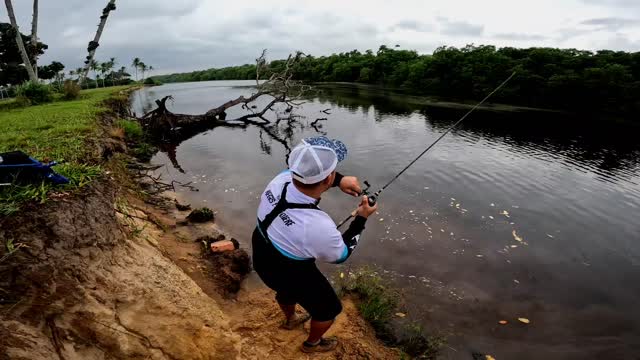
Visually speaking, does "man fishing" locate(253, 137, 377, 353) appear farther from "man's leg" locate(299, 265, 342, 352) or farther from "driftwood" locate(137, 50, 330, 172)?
"driftwood" locate(137, 50, 330, 172)

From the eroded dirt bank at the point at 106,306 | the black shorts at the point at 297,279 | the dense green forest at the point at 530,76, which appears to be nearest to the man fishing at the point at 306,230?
the black shorts at the point at 297,279

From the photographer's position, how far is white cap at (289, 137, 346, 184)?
3.42 meters

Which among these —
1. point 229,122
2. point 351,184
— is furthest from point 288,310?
point 229,122

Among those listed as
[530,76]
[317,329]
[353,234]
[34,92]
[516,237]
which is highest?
[530,76]

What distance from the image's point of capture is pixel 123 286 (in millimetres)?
4023

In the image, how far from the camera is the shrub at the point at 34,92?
991 inches

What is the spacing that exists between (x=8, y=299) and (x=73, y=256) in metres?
0.69

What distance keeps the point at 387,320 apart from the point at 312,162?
4705mm

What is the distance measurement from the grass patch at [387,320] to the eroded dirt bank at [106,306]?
36 centimetres

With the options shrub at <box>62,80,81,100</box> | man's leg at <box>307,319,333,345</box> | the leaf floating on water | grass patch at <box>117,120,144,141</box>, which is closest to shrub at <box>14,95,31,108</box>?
shrub at <box>62,80,81,100</box>

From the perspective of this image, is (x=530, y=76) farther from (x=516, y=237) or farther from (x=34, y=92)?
(x=34, y=92)

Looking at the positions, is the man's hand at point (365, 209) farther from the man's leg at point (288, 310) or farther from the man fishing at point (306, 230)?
the man's leg at point (288, 310)

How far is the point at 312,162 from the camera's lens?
134 inches

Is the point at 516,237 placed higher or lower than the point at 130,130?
lower
